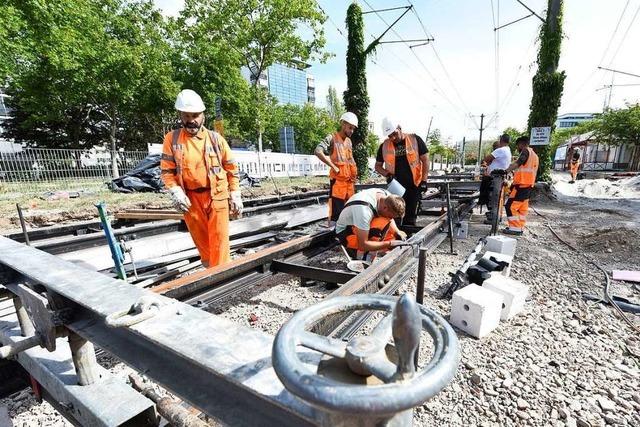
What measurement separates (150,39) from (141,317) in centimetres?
2739

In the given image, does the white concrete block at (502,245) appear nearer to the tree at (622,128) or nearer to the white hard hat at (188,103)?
the white hard hat at (188,103)

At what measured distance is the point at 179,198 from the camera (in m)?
3.09

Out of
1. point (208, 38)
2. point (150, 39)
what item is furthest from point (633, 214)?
point (150, 39)

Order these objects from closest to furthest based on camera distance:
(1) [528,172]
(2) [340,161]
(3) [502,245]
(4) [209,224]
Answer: (4) [209,224] → (3) [502,245] → (2) [340,161] → (1) [528,172]

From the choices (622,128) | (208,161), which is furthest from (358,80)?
(622,128)

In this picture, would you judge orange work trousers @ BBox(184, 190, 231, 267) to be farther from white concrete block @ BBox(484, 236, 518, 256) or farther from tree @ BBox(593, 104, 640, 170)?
tree @ BBox(593, 104, 640, 170)

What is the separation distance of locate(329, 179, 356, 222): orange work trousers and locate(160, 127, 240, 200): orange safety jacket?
2.11m

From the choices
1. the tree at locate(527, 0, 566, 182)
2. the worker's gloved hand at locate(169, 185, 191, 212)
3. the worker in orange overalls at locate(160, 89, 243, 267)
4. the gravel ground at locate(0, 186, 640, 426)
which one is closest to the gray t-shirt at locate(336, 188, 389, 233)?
the gravel ground at locate(0, 186, 640, 426)

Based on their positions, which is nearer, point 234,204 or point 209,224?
point 209,224

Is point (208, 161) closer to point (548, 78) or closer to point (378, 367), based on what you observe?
point (378, 367)

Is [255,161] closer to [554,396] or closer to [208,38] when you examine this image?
[208,38]

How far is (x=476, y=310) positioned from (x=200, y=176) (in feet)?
9.17

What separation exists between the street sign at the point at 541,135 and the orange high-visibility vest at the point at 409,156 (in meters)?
8.96

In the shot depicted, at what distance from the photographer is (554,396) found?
6.30ft
